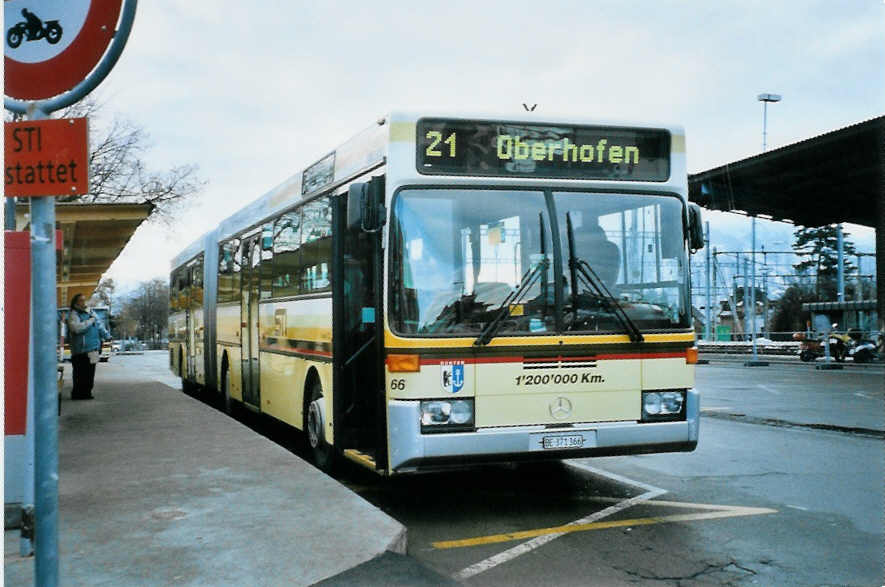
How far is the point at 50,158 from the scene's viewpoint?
360 centimetres

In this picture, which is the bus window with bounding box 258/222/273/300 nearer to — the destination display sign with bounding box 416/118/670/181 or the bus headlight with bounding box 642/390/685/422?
the destination display sign with bounding box 416/118/670/181

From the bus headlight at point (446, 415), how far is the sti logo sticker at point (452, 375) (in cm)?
10

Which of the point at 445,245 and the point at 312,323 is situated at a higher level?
the point at 445,245

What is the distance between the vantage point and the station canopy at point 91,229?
11.0 m

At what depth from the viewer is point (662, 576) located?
18.0 feet

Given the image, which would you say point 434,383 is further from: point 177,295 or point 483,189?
point 177,295

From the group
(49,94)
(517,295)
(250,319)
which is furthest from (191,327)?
(49,94)

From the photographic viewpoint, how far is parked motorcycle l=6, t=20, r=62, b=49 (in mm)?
3646

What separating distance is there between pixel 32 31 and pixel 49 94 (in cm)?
26

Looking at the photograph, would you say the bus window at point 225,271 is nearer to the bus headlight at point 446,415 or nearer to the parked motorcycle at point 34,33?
the bus headlight at point 446,415

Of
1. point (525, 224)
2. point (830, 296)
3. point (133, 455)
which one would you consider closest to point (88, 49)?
point (525, 224)

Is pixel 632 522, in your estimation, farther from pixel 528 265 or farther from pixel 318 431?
pixel 318 431

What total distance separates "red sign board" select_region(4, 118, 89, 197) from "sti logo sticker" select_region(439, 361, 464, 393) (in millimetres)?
3693

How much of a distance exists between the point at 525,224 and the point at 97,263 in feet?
51.0
